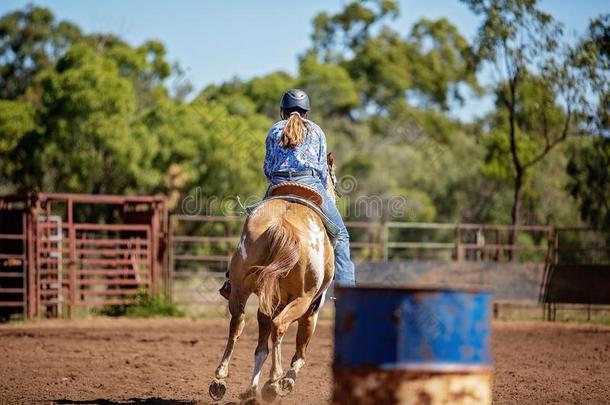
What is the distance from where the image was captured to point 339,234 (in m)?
6.58

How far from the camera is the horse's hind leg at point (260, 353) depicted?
583 centimetres

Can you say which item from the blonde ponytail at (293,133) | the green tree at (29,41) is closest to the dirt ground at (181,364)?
the blonde ponytail at (293,133)

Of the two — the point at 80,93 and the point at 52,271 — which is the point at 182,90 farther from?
the point at 52,271

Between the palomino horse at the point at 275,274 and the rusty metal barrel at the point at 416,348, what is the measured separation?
167 centimetres

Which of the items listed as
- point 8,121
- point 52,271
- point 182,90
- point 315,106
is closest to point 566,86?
point 52,271

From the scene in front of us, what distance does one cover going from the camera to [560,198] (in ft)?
105

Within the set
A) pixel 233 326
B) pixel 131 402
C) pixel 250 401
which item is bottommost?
pixel 131 402

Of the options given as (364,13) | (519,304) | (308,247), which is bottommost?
(519,304)

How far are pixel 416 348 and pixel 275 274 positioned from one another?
1.84 meters

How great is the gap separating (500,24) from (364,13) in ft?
126

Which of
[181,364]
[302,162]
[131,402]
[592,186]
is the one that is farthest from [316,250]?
[592,186]

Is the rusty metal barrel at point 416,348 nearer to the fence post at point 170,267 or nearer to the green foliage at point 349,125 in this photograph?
the green foliage at point 349,125

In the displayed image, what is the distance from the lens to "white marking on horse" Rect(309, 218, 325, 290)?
601 centimetres

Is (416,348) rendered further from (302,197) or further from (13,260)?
(13,260)
